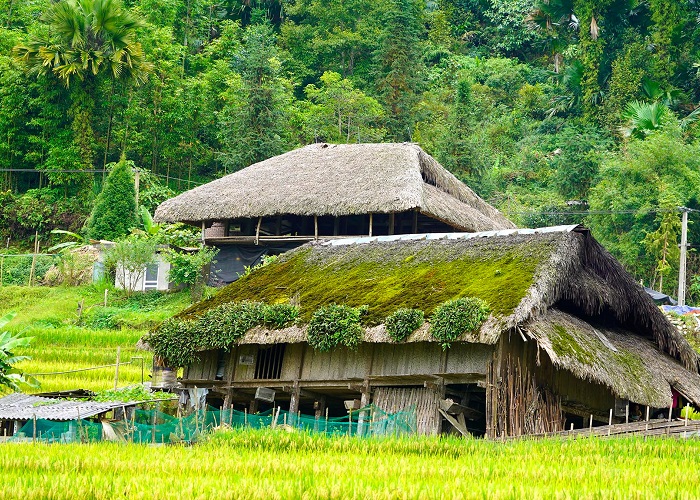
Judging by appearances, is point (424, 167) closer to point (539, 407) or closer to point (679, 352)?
point (679, 352)

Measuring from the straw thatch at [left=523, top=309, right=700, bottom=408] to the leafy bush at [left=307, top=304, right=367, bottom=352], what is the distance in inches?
111

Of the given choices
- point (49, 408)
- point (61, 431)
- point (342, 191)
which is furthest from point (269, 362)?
point (342, 191)

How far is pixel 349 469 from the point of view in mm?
11898

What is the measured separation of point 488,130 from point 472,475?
121 feet

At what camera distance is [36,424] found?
17.5 meters

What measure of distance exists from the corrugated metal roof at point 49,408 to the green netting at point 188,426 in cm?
26

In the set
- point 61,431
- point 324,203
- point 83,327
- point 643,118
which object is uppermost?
point 643,118

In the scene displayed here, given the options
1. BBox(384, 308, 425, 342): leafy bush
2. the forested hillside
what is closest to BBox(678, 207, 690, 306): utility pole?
the forested hillside

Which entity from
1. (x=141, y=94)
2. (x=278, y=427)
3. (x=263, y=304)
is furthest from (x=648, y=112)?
(x=278, y=427)

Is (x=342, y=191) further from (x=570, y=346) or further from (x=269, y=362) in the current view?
(x=570, y=346)

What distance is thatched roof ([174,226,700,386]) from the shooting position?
58.3 ft

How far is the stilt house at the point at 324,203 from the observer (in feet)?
98.9

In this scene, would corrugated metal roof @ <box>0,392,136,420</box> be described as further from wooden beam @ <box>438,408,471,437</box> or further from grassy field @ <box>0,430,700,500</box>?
wooden beam @ <box>438,408,471,437</box>

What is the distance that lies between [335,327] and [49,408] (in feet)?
15.0
